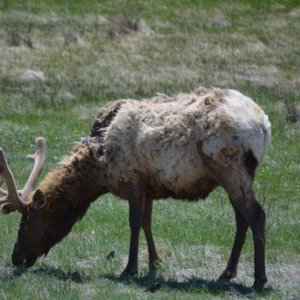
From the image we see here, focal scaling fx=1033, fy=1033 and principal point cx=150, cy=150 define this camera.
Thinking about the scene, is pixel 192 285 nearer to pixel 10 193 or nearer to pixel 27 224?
pixel 27 224

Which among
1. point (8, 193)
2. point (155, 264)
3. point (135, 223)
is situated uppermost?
point (8, 193)

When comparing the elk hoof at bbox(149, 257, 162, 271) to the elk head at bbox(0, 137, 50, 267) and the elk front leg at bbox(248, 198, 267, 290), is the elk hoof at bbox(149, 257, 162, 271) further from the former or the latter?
the elk front leg at bbox(248, 198, 267, 290)

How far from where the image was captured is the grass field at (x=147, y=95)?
10.4m

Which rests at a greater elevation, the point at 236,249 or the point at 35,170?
the point at 35,170

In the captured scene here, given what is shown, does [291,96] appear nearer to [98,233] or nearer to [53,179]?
[98,233]

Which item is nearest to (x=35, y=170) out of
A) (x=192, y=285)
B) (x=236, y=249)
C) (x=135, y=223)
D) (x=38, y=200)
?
(x=38, y=200)

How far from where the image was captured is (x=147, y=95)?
77.7 ft

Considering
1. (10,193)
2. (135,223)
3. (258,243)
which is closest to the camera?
(258,243)

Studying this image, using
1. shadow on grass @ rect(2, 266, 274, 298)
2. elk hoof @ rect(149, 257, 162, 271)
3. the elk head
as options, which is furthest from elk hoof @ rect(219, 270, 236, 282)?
the elk head

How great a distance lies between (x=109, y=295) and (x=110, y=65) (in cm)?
1782

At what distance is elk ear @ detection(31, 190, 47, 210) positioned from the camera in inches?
433

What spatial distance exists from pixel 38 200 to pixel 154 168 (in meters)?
1.35

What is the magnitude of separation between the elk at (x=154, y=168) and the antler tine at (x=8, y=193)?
1 centimetres

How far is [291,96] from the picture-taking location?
23703mm
